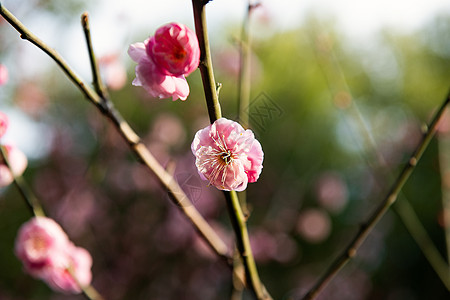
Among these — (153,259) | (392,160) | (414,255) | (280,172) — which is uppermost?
(153,259)

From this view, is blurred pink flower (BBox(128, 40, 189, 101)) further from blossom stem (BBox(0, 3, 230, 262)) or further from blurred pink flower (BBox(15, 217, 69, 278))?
blurred pink flower (BBox(15, 217, 69, 278))

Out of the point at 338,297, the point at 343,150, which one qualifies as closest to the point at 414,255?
the point at 338,297

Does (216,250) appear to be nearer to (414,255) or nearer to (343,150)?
(414,255)

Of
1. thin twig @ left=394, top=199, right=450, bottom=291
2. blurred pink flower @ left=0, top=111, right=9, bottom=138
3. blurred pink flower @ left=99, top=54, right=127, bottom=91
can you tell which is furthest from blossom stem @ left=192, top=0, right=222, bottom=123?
blurred pink flower @ left=99, top=54, right=127, bottom=91

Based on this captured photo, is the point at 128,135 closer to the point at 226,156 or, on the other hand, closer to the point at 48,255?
the point at 226,156

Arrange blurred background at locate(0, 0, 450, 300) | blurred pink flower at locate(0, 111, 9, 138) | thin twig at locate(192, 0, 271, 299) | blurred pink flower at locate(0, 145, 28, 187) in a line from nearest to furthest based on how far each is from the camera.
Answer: thin twig at locate(192, 0, 271, 299), blurred pink flower at locate(0, 111, 9, 138), blurred pink flower at locate(0, 145, 28, 187), blurred background at locate(0, 0, 450, 300)

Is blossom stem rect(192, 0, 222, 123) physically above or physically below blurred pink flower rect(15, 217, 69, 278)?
above
